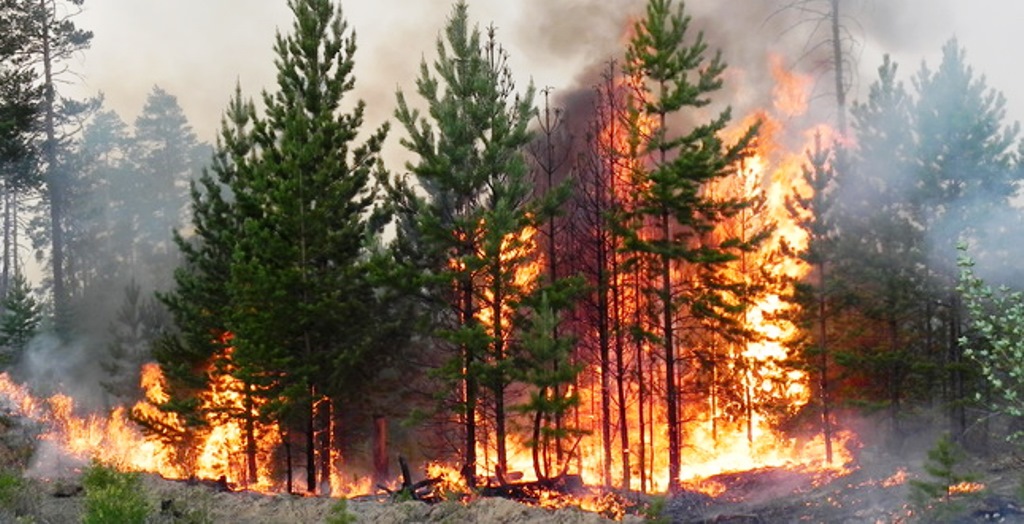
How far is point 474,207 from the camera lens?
24.2 m

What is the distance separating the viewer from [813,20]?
32.2 meters

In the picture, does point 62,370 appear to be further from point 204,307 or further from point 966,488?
point 966,488

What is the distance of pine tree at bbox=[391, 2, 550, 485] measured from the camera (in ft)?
75.4

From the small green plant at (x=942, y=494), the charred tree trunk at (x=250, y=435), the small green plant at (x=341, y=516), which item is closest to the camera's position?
the small green plant at (x=341, y=516)

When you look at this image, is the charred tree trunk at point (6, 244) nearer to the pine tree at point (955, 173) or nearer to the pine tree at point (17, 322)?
the pine tree at point (17, 322)

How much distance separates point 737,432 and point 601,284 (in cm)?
1081

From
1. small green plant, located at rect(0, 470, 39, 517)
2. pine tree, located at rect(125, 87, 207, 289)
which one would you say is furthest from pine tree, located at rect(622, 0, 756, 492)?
pine tree, located at rect(125, 87, 207, 289)

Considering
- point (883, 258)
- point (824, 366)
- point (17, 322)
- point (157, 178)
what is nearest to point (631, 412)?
point (824, 366)

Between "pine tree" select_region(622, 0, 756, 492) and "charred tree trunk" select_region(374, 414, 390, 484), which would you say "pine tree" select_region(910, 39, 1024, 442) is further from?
"charred tree trunk" select_region(374, 414, 390, 484)

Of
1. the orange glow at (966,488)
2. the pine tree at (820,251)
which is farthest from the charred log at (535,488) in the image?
the pine tree at (820,251)

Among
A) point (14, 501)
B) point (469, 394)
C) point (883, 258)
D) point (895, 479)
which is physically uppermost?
point (883, 258)

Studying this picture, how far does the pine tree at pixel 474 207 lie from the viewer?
2297cm

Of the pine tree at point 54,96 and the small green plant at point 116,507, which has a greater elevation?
the pine tree at point 54,96

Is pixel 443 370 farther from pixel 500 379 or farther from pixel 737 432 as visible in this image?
pixel 737 432
